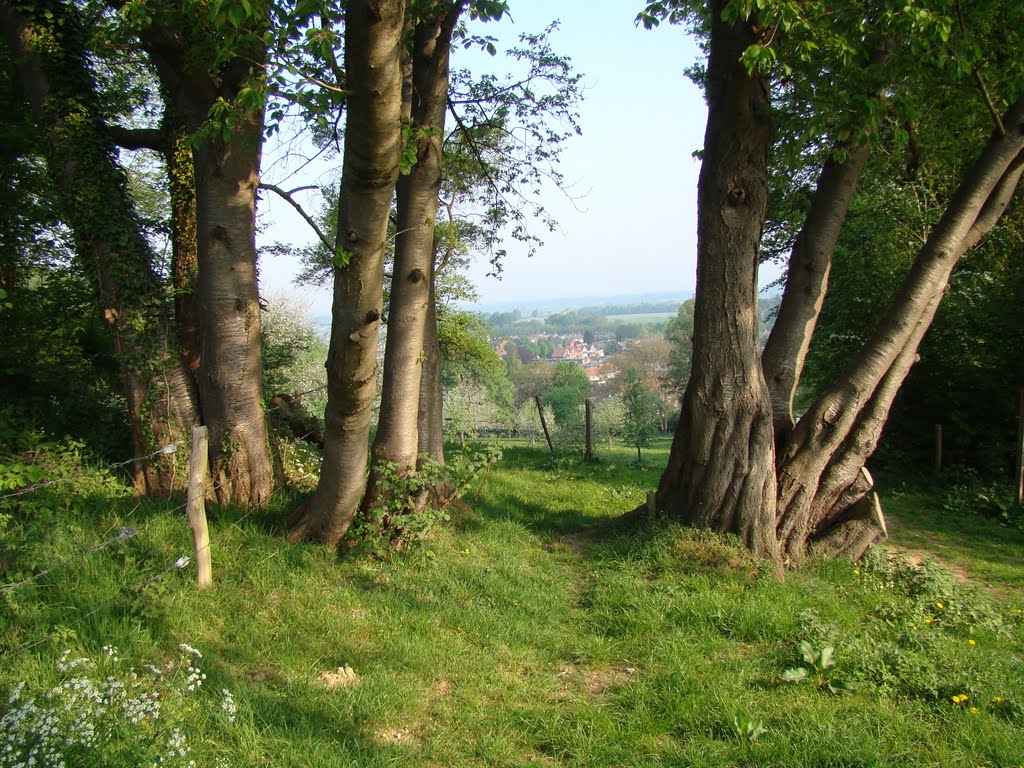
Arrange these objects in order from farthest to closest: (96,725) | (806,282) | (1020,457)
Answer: (1020,457), (806,282), (96,725)

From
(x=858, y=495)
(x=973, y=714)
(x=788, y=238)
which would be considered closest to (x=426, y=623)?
(x=973, y=714)

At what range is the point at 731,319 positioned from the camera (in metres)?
6.02

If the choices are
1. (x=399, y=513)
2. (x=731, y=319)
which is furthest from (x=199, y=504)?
(x=731, y=319)

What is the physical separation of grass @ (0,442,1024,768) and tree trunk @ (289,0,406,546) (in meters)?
0.49

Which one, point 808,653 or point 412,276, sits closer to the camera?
point 808,653

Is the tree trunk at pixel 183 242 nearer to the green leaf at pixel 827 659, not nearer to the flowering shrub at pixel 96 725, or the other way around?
the flowering shrub at pixel 96 725

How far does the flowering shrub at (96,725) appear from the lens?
2.63m

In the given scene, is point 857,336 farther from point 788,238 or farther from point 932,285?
point 932,285

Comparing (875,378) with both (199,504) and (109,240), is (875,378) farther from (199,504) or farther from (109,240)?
(109,240)

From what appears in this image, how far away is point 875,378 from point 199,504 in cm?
588

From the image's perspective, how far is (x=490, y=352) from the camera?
1978cm

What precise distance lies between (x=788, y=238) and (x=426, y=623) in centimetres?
1346

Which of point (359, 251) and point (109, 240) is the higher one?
point (109, 240)

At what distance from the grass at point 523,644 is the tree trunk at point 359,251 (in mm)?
488
